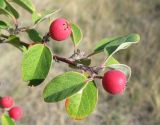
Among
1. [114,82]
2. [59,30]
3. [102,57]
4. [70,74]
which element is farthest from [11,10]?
[102,57]

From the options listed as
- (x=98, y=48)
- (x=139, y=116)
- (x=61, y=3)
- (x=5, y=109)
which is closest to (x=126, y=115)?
(x=139, y=116)

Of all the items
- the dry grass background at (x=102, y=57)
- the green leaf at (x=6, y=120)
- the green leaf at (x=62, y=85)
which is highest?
the green leaf at (x=62, y=85)

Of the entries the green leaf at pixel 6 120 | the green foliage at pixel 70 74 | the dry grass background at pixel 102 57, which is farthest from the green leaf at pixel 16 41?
the dry grass background at pixel 102 57

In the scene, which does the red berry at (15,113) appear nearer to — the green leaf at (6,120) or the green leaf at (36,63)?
the green leaf at (6,120)

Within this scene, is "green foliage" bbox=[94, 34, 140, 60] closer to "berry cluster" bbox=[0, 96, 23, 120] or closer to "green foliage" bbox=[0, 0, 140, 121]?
"green foliage" bbox=[0, 0, 140, 121]

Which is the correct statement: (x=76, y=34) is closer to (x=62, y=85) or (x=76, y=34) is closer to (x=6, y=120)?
(x=62, y=85)

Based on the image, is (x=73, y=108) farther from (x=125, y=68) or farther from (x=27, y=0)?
(x=27, y=0)

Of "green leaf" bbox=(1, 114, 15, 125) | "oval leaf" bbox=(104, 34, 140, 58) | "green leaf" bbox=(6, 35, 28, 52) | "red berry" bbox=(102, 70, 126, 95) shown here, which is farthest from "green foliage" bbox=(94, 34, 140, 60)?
"green leaf" bbox=(1, 114, 15, 125)
